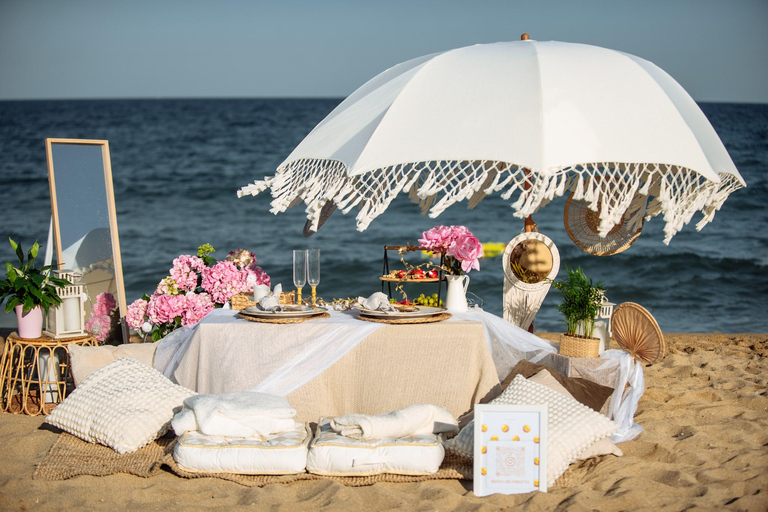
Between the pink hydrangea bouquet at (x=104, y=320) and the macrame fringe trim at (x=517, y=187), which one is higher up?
the macrame fringe trim at (x=517, y=187)

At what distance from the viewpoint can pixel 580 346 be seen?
4.30m

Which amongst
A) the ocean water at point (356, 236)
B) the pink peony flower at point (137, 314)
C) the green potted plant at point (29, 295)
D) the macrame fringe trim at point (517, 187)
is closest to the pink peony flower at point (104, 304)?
the pink peony flower at point (137, 314)

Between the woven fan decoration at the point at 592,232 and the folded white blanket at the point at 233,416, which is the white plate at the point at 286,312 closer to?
the folded white blanket at the point at 233,416

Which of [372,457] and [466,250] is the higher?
[466,250]

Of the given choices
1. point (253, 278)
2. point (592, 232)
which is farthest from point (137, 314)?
point (592, 232)

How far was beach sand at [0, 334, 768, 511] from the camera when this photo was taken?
330 centimetres

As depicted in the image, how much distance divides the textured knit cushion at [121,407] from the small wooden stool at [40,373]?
547 millimetres

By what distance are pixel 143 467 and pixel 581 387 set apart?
2.41 meters

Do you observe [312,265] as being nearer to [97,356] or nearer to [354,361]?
[354,361]

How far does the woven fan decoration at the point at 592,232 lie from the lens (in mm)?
4965

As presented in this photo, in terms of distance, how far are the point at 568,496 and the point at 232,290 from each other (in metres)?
2.60

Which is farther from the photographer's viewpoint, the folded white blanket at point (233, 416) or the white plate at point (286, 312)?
the white plate at point (286, 312)

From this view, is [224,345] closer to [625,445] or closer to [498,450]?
[498,450]

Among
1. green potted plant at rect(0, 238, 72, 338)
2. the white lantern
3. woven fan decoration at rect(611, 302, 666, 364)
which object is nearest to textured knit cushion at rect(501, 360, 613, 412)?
woven fan decoration at rect(611, 302, 666, 364)
